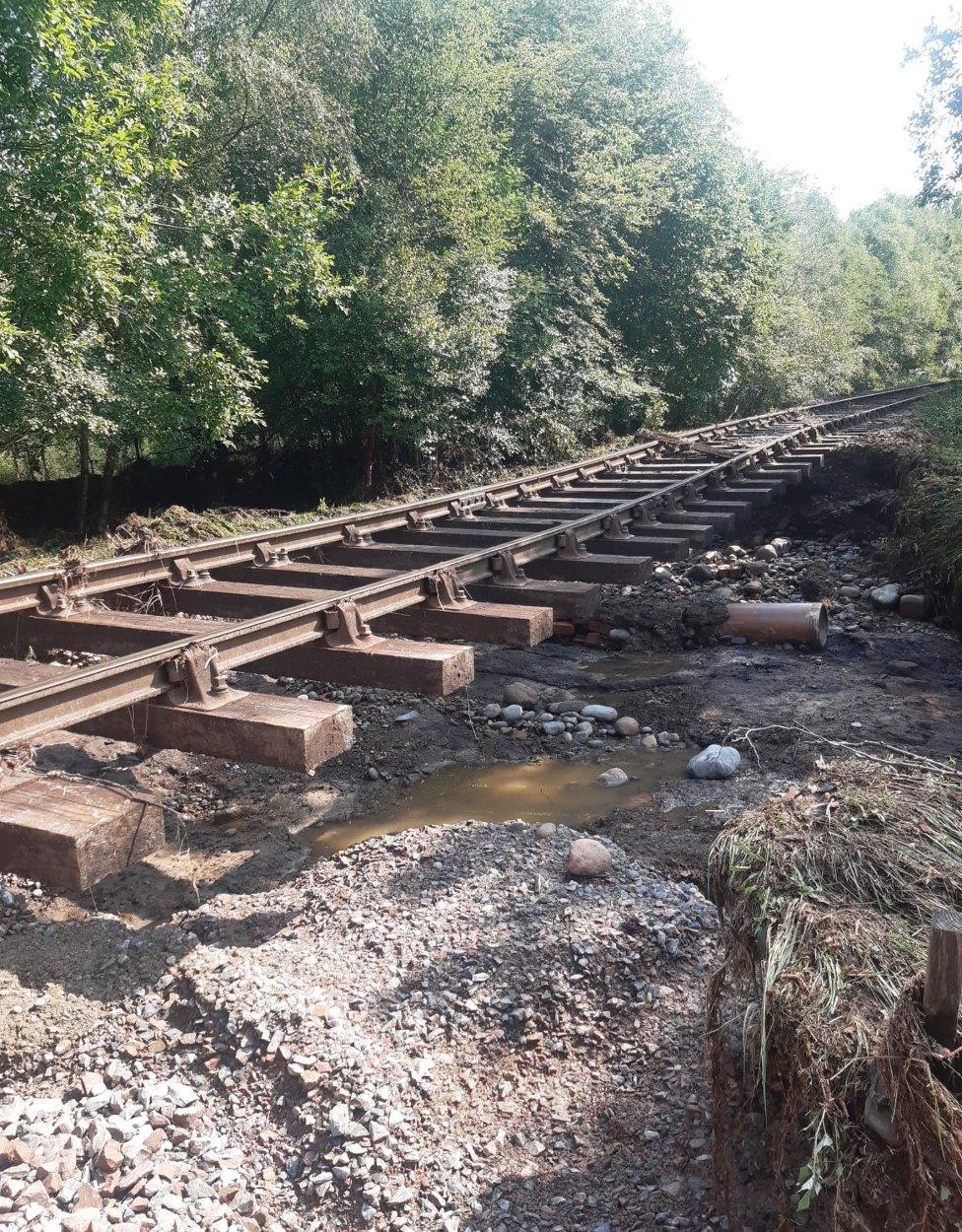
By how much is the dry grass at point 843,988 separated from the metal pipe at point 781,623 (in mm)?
4550

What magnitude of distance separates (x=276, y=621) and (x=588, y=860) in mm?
1729

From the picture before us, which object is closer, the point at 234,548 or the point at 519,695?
the point at 234,548

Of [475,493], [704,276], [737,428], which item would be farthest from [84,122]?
[704,276]

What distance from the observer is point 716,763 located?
5.07 meters

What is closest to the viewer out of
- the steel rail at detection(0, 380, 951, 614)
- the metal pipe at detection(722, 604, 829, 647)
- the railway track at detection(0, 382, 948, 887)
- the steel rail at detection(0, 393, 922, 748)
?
the railway track at detection(0, 382, 948, 887)

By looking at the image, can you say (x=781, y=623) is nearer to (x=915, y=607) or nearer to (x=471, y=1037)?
(x=915, y=607)

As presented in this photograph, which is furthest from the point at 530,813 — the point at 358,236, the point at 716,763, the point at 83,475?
the point at 358,236

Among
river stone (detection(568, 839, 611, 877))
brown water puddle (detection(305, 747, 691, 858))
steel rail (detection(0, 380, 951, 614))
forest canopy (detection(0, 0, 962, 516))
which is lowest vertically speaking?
brown water puddle (detection(305, 747, 691, 858))

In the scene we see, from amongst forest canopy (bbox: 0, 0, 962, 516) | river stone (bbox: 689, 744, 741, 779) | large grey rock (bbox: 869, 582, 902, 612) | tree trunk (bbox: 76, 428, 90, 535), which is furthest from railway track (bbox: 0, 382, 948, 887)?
tree trunk (bbox: 76, 428, 90, 535)

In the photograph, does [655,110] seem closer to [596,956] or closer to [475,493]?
[475,493]

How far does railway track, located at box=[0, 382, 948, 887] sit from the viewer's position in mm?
3047

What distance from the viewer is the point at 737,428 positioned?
18.1 meters

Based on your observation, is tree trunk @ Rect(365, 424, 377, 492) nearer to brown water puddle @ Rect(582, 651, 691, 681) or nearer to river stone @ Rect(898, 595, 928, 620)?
brown water puddle @ Rect(582, 651, 691, 681)

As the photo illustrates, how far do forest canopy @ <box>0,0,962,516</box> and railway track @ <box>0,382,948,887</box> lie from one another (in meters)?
3.78
